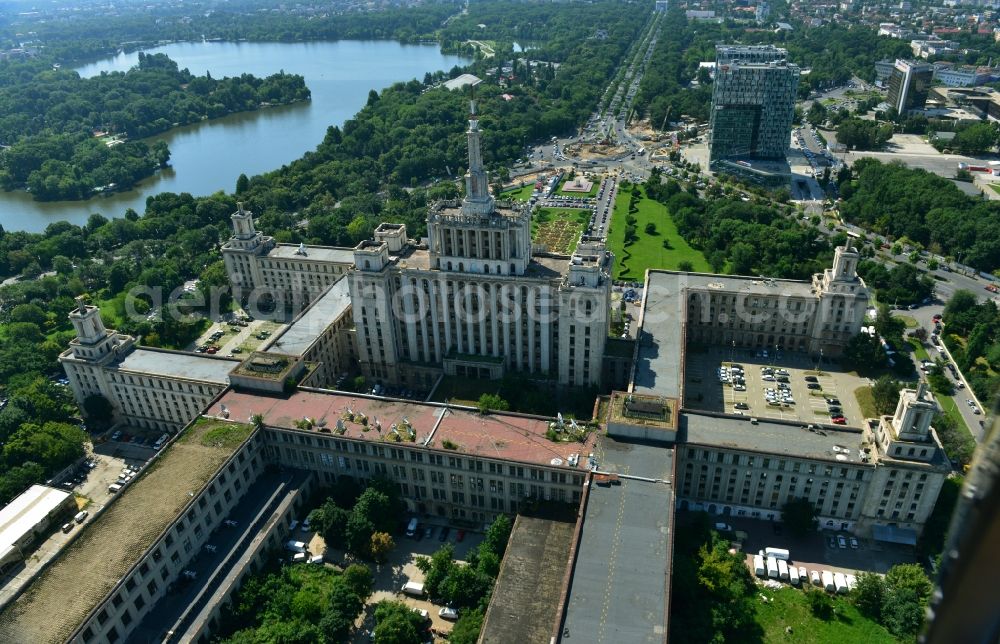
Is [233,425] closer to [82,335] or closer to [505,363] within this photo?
[82,335]

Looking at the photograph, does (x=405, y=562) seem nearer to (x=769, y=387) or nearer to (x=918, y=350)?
(x=769, y=387)

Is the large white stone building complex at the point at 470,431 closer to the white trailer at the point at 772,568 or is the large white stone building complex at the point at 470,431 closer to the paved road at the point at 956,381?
the white trailer at the point at 772,568

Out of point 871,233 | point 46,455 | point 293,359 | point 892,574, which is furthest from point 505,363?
point 871,233

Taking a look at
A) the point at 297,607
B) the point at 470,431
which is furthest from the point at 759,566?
the point at 297,607

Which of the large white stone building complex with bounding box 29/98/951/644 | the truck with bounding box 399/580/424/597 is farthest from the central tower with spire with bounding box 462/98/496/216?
the truck with bounding box 399/580/424/597

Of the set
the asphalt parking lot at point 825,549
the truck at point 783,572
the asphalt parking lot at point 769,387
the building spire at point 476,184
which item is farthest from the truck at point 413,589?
the asphalt parking lot at point 769,387

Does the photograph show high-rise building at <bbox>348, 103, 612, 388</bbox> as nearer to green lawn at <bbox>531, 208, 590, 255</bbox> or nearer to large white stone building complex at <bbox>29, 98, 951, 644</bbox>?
large white stone building complex at <bbox>29, 98, 951, 644</bbox>

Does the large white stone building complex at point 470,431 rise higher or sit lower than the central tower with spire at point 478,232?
lower
